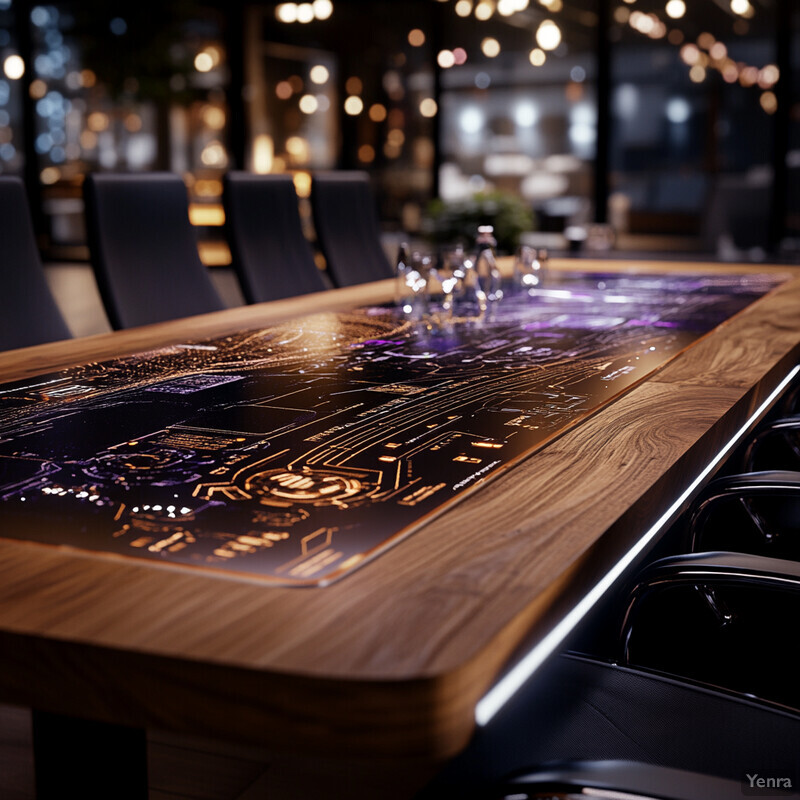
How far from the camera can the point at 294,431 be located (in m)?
1.33

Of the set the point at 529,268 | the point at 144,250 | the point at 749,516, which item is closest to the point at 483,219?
the point at 529,268

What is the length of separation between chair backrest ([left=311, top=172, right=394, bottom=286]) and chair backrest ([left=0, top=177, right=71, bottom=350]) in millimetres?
1325

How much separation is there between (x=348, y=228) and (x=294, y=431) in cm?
264

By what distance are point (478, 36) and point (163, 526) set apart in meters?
6.77

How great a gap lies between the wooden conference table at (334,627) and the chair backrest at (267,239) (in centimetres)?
227

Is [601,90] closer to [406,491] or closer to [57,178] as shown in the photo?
[57,178]

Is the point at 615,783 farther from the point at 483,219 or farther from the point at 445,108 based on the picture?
the point at 445,108

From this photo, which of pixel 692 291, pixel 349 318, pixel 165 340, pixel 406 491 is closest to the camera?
pixel 406 491

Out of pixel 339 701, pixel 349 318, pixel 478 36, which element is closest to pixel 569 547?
pixel 339 701

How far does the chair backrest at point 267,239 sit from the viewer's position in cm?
325

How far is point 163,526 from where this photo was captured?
0.96 meters

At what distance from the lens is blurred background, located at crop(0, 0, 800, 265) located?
6258mm

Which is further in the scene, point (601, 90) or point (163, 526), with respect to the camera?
point (601, 90)

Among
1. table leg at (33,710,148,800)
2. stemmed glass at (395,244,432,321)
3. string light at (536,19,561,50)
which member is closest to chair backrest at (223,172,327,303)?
stemmed glass at (395,244,432,321)
